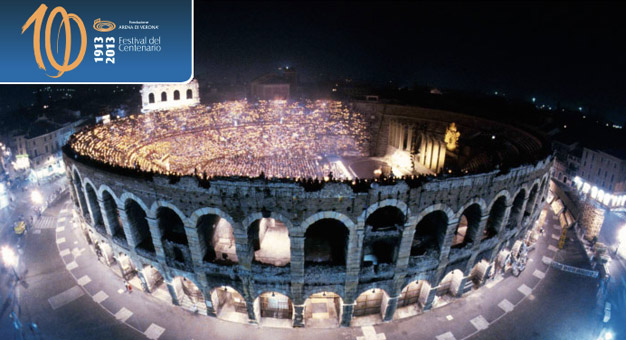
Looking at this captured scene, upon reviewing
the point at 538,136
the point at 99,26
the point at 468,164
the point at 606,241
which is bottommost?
the point at 606,241

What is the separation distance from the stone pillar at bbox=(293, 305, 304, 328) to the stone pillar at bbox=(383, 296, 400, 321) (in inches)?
226

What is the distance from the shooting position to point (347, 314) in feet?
69.4

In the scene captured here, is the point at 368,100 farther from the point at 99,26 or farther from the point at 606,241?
the point at 99,26

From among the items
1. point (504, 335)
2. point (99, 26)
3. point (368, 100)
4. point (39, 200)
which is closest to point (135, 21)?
point (99, 26)

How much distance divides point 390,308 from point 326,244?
606 centimetres

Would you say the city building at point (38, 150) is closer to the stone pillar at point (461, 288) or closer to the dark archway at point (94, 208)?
the dark archway at point (94, 208)

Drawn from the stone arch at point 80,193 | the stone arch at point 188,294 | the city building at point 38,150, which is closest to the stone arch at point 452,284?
the stone arch at point 188,294

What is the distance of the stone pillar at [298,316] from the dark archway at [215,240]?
5.06 metres

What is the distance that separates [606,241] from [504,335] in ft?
71.6

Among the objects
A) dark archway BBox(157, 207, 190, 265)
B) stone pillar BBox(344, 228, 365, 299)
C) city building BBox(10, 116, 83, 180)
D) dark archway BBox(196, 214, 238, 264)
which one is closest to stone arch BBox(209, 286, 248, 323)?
dark archway BBox(196, 214, 238, 264)

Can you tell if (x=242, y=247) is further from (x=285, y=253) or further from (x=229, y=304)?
(x=229, y=304)

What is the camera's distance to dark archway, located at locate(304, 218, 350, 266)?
21016mm

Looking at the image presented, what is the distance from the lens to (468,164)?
36156 mm

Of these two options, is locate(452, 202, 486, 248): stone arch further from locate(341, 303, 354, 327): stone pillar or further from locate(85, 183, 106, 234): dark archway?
locate(85, 183, 106, 234): dark archway
